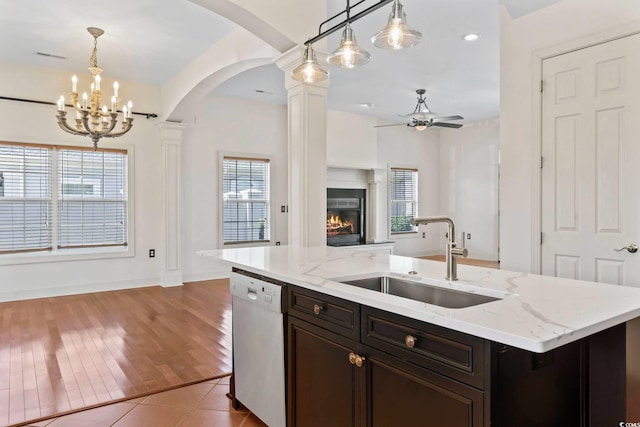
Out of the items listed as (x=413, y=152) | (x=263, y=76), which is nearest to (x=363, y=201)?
(x=413, y=152)

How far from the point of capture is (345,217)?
8.41 meters

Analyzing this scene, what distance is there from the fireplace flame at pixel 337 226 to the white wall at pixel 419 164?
1.09 m

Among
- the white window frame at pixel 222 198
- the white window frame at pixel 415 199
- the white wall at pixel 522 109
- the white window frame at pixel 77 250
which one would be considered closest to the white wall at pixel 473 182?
the white window frame at pixel 415 199

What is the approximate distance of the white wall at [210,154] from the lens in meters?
6.43

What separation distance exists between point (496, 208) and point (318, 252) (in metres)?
6.74

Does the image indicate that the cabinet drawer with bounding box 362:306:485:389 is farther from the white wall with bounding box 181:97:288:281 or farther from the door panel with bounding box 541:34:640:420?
the white wall with bounding box 181:97:288:281

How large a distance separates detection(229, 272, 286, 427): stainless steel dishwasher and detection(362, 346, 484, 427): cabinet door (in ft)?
2.02

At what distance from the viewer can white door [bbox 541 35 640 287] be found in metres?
2.65

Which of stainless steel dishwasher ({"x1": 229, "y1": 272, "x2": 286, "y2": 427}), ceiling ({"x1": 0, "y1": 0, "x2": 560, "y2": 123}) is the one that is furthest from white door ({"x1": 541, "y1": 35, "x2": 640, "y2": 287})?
stainless steel dishwasher ({"x1": 229, "y1": 272, "x2": 286, "y2": 427})

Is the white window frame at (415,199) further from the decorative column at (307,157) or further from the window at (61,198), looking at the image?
the decorative column at (307,157)

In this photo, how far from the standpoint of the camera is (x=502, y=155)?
3.40 metres

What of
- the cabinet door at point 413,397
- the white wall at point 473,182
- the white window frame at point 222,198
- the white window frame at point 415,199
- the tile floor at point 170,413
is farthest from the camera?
the white window frame at point 415,199

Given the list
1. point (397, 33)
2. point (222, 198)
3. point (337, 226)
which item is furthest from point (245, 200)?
point (397, 33)

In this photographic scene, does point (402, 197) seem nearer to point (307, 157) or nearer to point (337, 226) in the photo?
point (337, 226)
